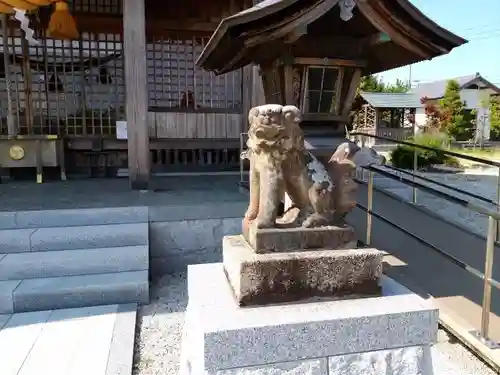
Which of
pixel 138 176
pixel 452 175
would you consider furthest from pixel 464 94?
pixel 138 176

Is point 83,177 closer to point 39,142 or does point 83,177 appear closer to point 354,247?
point 39,142

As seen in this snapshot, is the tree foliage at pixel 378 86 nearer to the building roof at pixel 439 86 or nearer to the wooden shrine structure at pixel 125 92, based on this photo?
the building roof at pixel 439 86

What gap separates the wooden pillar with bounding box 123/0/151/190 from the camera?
521 cm

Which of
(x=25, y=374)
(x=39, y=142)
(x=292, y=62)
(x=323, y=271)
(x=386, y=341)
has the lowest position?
(x=25, y=374)

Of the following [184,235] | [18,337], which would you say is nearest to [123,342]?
[18,337]

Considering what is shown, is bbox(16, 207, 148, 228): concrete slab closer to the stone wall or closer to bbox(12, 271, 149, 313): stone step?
the stone wall

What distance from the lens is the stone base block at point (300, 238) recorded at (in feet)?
6.64

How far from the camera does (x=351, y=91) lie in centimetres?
314

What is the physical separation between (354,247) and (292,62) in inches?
57.5

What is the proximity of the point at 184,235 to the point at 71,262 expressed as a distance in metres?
1.15

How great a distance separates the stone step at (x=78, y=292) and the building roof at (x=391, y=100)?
2521cm

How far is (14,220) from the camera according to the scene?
13.5ft

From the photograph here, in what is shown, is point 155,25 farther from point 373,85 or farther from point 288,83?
point 373,85

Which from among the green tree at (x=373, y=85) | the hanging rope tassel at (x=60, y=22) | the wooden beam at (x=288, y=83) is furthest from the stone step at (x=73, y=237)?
the green tree at (x=373, y=85)
